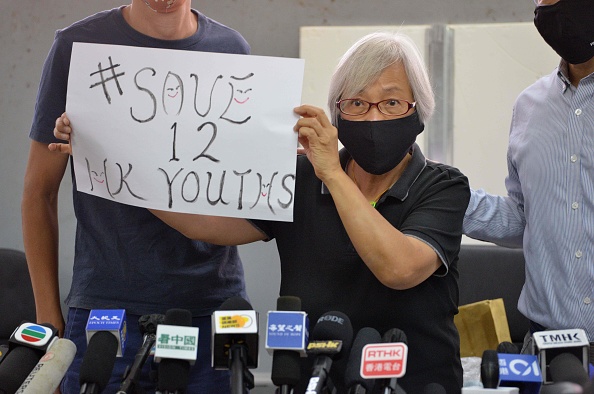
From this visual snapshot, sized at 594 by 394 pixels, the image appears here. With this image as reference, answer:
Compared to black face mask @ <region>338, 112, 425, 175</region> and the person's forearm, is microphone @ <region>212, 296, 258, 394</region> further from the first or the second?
the person's forearm

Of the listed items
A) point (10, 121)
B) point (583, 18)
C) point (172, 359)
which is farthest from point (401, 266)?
point (10, 121)

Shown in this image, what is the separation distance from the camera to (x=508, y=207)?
2.19 m

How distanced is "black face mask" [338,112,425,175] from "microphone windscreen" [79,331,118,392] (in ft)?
2.36

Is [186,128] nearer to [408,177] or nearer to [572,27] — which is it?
[408,177]

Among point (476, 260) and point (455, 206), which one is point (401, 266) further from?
point (476, 260)

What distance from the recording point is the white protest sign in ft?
5.71

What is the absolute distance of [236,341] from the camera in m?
1.34

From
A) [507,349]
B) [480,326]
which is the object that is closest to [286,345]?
[507,349]

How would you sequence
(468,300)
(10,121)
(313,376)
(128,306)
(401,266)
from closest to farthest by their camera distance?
1. (313,376)
2. (401,266)
3. (128,306)
4. (468,300)
5. (10,121)

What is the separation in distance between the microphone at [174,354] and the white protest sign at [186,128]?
0.45 m

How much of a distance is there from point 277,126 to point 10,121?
2.88m

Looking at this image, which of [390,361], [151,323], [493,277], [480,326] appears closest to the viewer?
[390,361]

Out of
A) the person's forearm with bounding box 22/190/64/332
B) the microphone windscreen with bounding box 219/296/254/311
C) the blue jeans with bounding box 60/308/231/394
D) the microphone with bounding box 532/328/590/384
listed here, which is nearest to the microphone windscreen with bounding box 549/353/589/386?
the microphone with bounding box 532/328/590/384

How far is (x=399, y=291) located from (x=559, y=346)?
49cm
